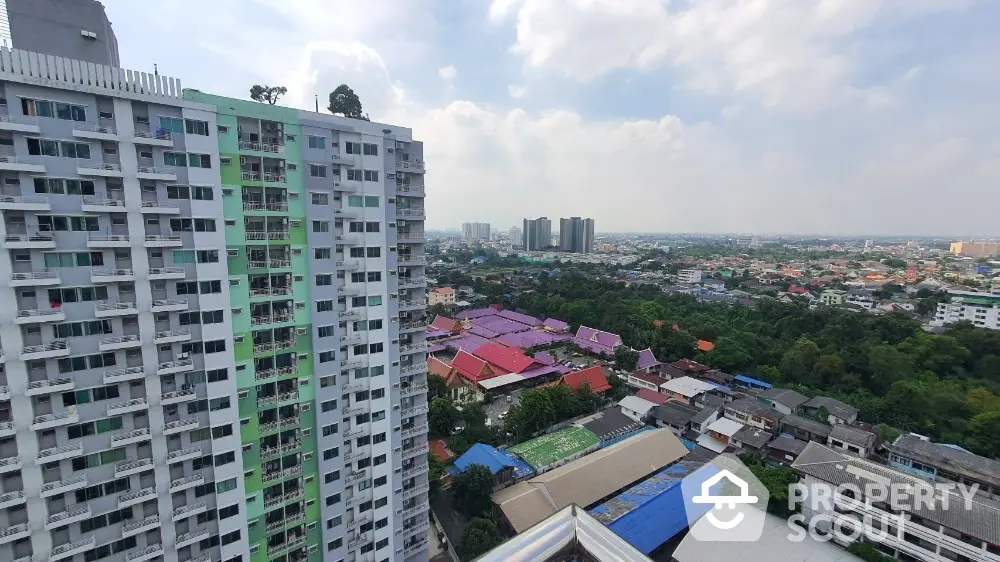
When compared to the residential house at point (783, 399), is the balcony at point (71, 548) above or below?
above

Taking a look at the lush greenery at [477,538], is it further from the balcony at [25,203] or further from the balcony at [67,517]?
the balcony at [25,203]

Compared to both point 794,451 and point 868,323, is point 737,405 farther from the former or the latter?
point 868,323

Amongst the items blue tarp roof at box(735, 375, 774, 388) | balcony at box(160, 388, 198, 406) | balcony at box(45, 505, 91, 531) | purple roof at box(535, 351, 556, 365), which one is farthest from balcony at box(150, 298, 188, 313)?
blue tarp roof at box(735, 375, 774, 388)

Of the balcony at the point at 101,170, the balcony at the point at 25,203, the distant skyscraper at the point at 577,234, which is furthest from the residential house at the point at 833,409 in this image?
the distant skyscraper at the point at 577,234

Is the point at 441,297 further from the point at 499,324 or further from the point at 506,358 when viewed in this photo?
the point at 506,358

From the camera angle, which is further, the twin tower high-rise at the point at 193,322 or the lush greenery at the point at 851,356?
the lush greenery at the point at 851,356

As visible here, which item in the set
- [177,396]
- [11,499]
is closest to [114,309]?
[177,396]
